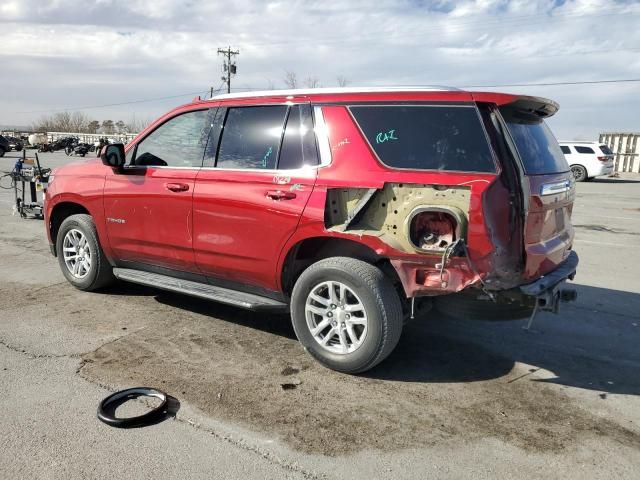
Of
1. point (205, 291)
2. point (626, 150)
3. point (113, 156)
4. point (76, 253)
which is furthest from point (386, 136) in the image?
point (626, 150)

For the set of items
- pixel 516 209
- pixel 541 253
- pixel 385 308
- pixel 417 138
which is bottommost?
pixel 385 308

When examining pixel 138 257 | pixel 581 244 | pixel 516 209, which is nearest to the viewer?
pixel 516 209

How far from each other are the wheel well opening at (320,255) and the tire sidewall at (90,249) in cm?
226

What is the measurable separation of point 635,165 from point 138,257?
1397 inches

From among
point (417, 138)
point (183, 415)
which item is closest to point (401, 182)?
point (417, 138)

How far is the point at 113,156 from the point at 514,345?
3838 mm

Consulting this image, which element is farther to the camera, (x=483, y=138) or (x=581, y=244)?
(x=581, y=244)

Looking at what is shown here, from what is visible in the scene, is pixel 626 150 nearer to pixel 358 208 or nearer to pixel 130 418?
pixel 358 208

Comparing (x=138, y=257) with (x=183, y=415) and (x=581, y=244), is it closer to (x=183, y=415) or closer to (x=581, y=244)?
(x=183, y=415)

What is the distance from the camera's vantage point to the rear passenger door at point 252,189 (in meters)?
3.96

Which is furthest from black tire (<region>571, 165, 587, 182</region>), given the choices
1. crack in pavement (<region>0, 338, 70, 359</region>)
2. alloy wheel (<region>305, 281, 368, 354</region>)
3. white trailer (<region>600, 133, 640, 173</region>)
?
crack in pavement (<region>0, 338, 70, 359</region>)

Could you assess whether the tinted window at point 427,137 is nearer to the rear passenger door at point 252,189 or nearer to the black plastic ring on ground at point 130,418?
the rear passenger door at point 252,189

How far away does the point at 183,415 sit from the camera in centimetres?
319

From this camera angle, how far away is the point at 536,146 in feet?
12.5
